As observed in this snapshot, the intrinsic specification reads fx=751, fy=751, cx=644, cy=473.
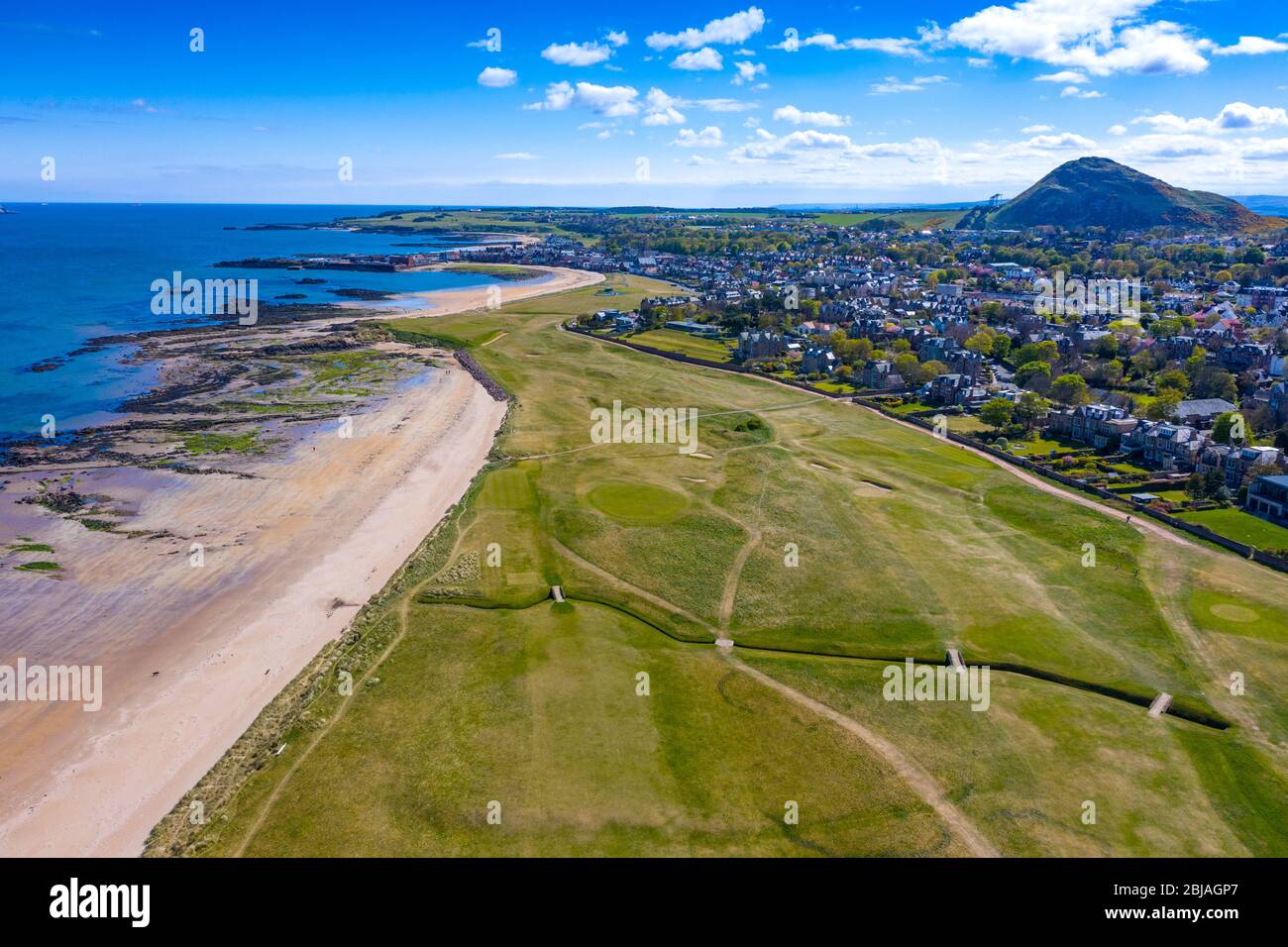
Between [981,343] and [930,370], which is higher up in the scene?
[981,343]

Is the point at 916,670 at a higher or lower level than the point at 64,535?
lower

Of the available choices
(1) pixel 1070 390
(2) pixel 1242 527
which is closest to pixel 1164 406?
(1) pixel 1070 390

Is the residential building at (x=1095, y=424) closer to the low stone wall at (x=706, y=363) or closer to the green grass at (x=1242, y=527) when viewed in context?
the green grass at (x=1242, y=527)

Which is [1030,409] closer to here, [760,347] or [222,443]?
[760,347]

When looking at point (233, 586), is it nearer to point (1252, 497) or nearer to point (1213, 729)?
point (1213, 729)

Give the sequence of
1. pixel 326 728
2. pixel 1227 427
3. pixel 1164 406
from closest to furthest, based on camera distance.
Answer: pixel 326 728, pixel 1227 427, pixel 1164 406

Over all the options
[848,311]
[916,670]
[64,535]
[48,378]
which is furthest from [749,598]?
[848,311]
